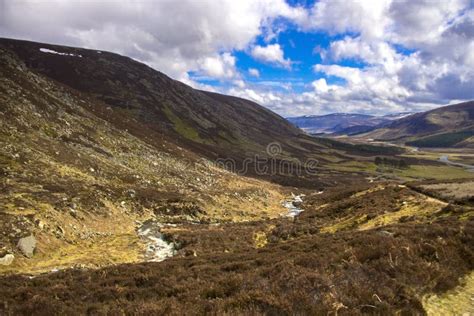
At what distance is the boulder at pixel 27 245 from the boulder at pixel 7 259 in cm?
107

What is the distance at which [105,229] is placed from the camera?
30906mm

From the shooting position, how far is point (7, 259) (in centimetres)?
2067

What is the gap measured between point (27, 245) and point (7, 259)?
74.0 inches

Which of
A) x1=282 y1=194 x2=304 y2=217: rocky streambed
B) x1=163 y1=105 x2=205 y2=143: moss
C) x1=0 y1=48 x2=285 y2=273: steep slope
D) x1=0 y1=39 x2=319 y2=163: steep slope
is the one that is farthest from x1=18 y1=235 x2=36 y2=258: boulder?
x1=163 y1=105 x2=205 y2=143: moss

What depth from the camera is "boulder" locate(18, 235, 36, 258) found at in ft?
72.6

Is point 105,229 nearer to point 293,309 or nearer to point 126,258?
point 126,258

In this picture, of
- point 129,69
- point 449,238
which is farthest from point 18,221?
point 129,69

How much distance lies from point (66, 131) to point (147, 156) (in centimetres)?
1367

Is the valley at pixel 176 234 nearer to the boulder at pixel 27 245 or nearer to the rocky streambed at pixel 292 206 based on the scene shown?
the boulder at pixel 27 245

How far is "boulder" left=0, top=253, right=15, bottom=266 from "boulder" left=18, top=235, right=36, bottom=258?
3.50ft

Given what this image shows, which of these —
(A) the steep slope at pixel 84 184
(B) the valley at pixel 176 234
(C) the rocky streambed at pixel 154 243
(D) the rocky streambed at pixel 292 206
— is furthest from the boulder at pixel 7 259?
(D) the rocky streambed at pixel 292 206

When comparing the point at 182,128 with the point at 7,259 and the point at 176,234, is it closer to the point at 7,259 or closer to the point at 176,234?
the point at 176,234

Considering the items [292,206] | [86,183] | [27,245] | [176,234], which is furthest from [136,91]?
[27,245]

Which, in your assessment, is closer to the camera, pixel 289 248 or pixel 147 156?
pixel 289 248
